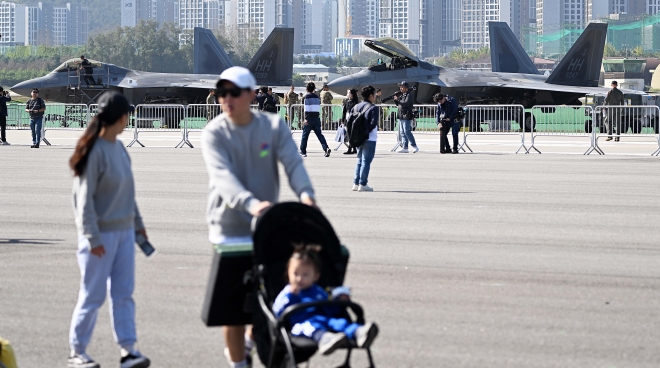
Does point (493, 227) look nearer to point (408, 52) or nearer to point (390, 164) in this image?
point (390, 164)

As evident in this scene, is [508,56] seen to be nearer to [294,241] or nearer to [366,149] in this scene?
[366,149]

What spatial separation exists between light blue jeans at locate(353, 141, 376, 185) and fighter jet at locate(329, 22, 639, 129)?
21907 millimetres

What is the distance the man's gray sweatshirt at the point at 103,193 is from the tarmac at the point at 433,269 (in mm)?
948

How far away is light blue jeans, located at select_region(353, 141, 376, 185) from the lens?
617 inches

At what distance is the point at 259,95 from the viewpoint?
98.4ft

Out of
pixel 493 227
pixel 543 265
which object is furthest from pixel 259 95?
pixel 543 265

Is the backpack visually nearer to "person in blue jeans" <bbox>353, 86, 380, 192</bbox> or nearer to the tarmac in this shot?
"person in blue jeans" <bbox>353, 86, 380, 192</bbox>

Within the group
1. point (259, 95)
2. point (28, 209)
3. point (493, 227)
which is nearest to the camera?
point (493, 227)

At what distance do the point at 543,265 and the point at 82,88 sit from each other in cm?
3642

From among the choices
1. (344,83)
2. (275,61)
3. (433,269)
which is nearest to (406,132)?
(344,83)

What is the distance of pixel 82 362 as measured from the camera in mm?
5641

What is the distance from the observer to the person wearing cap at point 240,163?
5188 mm

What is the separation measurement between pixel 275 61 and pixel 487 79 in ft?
35.7

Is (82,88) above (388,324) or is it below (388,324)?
above
